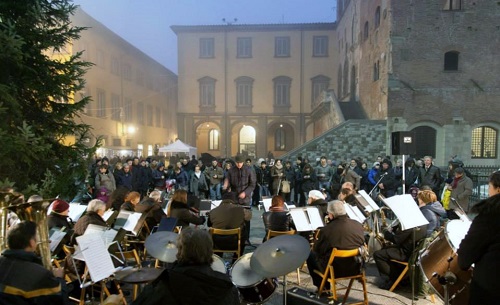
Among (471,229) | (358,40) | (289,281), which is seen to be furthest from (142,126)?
(471,229)

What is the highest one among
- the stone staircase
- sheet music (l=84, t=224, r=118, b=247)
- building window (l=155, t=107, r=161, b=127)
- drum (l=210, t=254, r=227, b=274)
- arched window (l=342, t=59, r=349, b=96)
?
arched window (l=342, t=59, r=349, b=96)

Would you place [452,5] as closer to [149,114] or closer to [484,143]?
[484,143]

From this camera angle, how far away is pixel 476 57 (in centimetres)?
2053

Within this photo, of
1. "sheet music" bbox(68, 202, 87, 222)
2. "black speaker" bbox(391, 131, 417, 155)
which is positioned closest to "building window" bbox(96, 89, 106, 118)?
"sheet music" bbox(68, 202, 87, 222)

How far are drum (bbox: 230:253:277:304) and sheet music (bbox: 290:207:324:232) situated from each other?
5.53 feet

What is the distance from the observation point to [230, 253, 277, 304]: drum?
4.10m

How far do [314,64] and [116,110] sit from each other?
19864 mm

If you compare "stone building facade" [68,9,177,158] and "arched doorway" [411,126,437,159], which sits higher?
"stone building facade" [68,9,177,158]

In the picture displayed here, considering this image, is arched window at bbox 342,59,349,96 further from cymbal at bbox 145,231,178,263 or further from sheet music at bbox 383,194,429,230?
cymbal at bbox 145,231,178,263

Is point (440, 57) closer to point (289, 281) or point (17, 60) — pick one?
point (289, 281)

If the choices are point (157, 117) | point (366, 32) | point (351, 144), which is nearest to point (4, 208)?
point (351, 144)

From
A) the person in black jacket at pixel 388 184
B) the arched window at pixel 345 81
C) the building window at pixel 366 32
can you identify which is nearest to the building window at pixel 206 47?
the arched window at pixel 345 81

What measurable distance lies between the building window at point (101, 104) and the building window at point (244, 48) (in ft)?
45.3

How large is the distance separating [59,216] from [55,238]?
962mm
